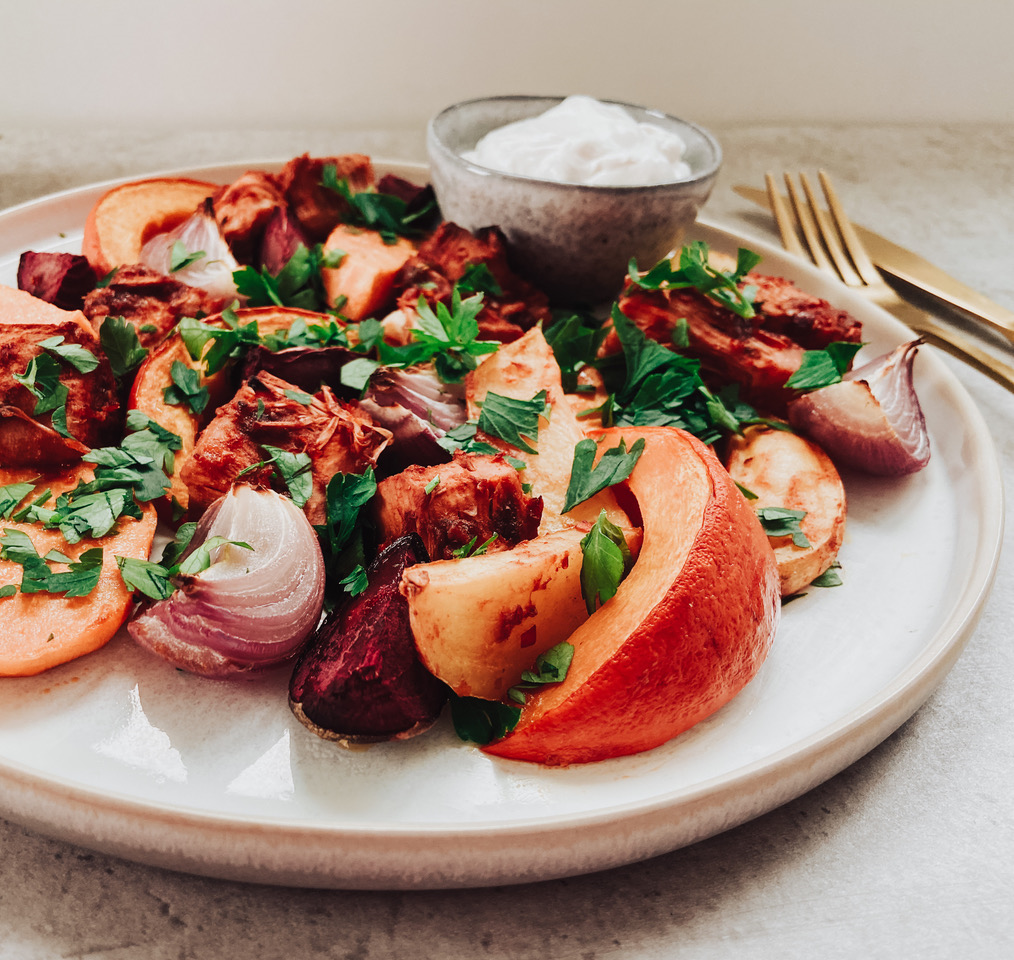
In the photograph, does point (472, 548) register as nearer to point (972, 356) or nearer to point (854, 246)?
point (972, 356)

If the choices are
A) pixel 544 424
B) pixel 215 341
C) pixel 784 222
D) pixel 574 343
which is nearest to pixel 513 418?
pixel 544 424

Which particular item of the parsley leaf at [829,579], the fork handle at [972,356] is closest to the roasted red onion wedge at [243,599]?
the parsley leaf at [829,579]

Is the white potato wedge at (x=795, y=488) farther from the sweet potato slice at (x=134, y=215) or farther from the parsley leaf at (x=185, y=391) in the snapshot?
the sweet potato slice at (x=134, y=215)

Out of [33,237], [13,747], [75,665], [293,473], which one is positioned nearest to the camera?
[13,747]

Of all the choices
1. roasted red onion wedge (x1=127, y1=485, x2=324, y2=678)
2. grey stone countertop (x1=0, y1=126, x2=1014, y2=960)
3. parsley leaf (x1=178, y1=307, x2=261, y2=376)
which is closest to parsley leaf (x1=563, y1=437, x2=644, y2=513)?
roasted red onion wedge (x1=127, y1=485, x2=324, y2=678)

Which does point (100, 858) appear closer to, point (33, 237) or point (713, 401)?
point (713, 401)

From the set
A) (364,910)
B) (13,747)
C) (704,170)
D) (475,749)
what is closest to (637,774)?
(475,749)
